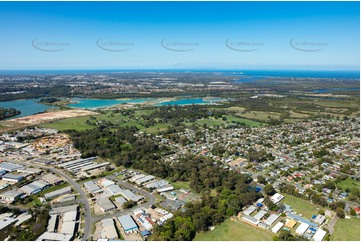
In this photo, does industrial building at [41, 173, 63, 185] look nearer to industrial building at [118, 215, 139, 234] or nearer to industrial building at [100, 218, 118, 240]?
industrial building at [100, 218, 118, 240]

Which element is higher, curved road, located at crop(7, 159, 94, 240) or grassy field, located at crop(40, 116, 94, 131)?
curved road, located at crop(7, 159, 94, 240)

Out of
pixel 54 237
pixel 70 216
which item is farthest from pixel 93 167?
pixel 54 237

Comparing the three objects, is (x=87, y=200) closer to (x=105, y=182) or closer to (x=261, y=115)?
(x=105, y=182)

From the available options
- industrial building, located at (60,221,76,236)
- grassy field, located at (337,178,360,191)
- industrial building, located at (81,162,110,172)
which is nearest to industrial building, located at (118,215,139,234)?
industrial building, located at (60,221,76,236)

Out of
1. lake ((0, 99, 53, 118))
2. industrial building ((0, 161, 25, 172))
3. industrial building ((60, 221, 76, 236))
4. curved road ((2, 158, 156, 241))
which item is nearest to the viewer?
industrial building ((60, 221, 76, 236))

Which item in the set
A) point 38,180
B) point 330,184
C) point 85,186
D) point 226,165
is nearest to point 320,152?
point 330,184
